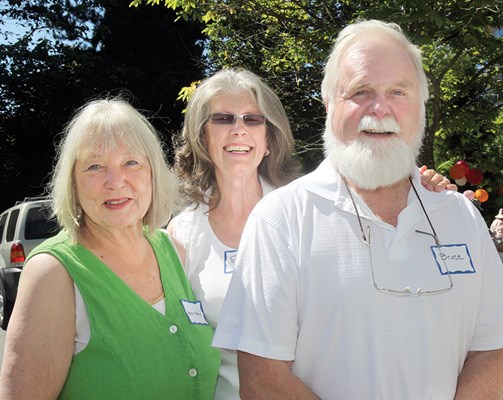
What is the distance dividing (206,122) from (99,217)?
3.40 ft

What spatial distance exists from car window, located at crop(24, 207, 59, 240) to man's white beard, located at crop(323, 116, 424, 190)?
761cm

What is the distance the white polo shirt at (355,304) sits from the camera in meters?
1.82

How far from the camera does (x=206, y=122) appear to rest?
125 inches

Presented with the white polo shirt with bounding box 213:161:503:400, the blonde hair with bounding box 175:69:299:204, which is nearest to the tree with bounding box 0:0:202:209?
the blonde hair with bounding box 175:69:299:204

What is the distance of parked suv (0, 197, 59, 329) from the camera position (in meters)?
8.84

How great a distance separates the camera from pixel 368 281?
1836mm

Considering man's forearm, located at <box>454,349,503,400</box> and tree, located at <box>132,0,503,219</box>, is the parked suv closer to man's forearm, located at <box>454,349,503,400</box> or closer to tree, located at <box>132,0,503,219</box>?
tree, located at <box>132,0,503,219</box>

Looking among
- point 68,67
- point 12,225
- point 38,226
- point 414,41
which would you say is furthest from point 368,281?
point 68,67

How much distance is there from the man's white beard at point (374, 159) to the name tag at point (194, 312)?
798mm

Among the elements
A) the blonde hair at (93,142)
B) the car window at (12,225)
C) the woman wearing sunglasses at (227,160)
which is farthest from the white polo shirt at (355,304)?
the car window at (12,225)

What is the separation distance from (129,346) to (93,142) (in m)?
0.75

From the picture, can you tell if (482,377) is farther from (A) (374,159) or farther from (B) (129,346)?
(B) (129,346)

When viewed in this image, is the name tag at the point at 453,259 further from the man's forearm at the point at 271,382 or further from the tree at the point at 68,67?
the tree at the point at 68,67

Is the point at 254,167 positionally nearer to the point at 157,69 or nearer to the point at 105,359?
the point at 105,359
